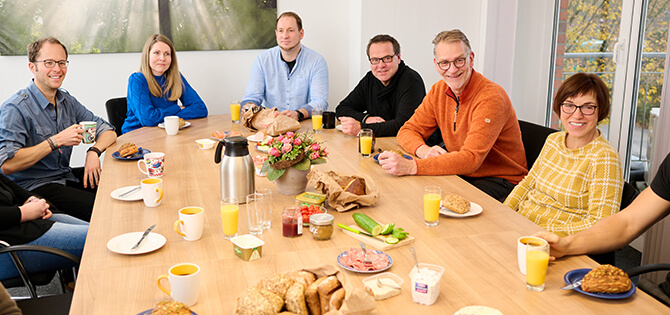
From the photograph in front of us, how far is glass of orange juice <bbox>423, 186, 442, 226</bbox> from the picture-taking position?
70.5 inches

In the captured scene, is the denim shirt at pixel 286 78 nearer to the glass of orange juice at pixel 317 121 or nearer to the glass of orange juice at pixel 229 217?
the glass of orange juice at pixel 317 121

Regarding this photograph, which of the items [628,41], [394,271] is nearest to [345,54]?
[628,41]

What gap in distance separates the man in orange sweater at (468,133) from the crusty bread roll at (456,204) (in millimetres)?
481

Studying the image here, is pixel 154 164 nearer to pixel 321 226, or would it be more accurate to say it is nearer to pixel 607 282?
pixel 321 226

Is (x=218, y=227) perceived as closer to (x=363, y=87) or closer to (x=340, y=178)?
(x=340, y=178)

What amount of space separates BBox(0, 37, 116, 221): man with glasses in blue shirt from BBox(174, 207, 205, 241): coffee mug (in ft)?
4.51

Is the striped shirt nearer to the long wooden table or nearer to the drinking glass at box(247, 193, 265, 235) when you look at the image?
the long wooden table

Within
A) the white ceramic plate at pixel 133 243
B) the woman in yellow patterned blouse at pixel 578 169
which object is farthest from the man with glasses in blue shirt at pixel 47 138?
the woman in yellow patterned blouse at pixel 578 169

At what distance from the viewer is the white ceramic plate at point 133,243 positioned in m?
1.59

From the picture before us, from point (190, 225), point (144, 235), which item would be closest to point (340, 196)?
point (190, 225)

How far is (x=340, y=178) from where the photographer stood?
6.84ft

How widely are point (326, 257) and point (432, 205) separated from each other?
Result: 43cm

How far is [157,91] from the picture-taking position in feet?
12.4

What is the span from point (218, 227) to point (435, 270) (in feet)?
2.51
